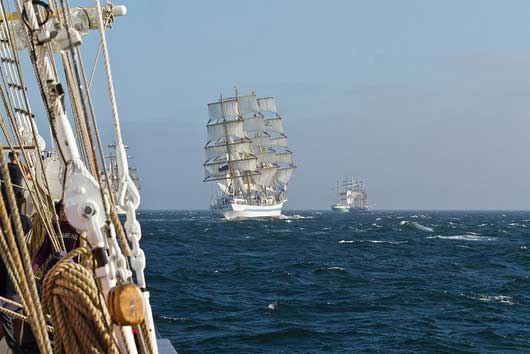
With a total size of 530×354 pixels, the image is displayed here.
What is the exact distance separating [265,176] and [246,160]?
26.3 feet

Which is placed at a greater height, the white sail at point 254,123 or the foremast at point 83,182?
the white sail at point 254,123

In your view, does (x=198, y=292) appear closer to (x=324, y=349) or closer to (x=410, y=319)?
(x=410, y=319)

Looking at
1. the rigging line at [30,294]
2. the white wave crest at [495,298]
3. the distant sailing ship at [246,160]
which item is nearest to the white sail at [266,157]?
the distant sailing ship at [246,160]

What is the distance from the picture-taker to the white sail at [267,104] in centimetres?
12200

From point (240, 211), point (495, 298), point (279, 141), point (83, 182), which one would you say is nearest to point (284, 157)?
point (279, 141)

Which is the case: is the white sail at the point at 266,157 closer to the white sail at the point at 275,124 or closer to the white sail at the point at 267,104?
the white sail at the point at 275,124

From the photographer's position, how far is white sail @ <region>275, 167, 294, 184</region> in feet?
394

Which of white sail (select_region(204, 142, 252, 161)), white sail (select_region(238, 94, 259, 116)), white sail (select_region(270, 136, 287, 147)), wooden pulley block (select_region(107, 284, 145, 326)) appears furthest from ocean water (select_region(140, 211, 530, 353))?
white sail (select_region(270, 136, 287, 147))

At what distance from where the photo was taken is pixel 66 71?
12.2 feet

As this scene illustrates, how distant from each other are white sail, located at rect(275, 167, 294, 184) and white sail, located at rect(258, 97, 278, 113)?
1040 cm

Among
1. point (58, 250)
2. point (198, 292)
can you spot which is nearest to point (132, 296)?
point (58, 250)

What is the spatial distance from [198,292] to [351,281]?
5584 millimetres

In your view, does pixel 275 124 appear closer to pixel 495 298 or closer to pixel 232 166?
pixel 232 166

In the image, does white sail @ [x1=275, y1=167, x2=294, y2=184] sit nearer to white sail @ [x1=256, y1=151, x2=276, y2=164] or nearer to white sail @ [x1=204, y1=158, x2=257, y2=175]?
white sail @ [x1=256, y1=151, x2=276, y2=164]
